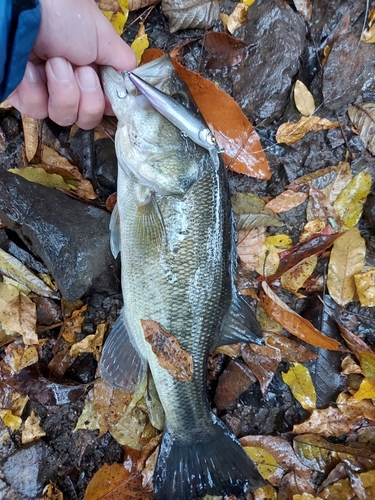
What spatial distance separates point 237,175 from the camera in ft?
8.25

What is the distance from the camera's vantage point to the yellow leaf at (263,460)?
95.5 inches

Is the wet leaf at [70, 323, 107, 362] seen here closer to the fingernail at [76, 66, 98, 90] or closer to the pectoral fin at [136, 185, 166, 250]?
the pectoral fin at [136, 185, 166, 250]

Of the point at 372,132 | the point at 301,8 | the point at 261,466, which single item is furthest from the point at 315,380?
the point at 301,8

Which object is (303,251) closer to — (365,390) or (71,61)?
(365,390)

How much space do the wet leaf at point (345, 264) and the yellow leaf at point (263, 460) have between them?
103cm

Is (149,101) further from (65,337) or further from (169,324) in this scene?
(65,337)

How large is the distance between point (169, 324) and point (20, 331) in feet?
3.03

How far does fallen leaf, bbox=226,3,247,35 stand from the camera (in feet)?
8.02

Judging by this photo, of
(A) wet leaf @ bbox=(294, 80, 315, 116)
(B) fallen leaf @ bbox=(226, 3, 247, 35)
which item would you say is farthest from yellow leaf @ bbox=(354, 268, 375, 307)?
(B) fallen leaf @ bbox=(226, 3, 247, 35)

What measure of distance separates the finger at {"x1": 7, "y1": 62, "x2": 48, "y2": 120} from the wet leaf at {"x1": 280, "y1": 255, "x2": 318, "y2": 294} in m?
1.67

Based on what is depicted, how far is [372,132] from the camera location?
2.43 metres

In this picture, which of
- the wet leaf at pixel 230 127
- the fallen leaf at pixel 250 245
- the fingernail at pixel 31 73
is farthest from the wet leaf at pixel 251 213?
the fingernail at pixel 31 73

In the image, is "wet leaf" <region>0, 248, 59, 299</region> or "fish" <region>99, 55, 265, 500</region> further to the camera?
"wet leaf" <region>0, 248, 59, 299</region>

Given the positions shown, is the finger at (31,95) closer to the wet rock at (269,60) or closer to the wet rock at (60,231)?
the wet rock at (60,231)
